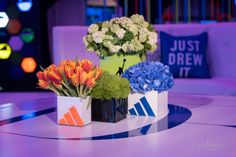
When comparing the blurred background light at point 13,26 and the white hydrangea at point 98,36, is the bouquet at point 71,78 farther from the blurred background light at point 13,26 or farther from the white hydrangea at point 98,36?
the blurred background light at point 13,26

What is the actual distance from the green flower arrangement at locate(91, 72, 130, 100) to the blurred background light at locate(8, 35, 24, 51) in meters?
3.37

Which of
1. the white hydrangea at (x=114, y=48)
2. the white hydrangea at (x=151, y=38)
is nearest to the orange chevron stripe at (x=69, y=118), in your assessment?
the white hydrangea at (x=114, y=48)

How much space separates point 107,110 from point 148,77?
205 mm

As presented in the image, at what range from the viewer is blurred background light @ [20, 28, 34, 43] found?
15.6ft

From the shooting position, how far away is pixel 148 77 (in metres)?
1.61

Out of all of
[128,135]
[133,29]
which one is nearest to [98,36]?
[133,29]

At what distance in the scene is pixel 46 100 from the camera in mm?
2146

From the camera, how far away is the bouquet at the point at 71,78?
56.3 inches

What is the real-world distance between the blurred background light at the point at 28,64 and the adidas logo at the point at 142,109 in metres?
3.24

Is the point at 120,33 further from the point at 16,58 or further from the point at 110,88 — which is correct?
the point at 16,58

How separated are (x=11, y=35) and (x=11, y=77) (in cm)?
44

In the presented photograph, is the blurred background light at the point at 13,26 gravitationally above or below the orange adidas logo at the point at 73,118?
above

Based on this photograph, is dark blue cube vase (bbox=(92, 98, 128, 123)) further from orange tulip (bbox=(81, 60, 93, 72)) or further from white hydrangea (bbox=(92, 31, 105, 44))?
white hydrangea (bbox=(92, 31, 105, 44))

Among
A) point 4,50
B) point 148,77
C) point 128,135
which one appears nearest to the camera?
point 128,135
